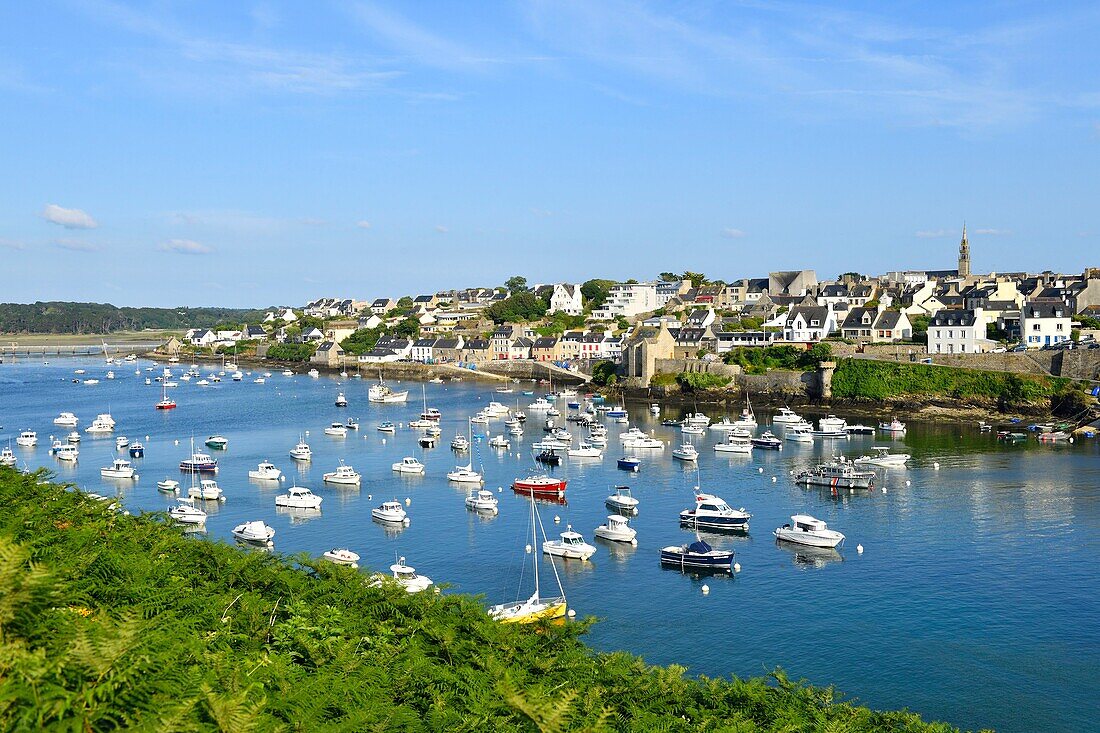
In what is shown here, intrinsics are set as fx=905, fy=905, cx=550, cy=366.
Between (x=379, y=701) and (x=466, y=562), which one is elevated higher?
(x=379, y=701)

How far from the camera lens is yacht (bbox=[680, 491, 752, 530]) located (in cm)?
2503

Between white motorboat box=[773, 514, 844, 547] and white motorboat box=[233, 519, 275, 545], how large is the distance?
44.7 ft

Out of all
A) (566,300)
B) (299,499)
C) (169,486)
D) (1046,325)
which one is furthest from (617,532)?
(566,300)

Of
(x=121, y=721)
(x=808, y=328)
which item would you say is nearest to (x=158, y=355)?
(x=808, y=328)

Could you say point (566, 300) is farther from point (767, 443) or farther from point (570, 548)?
point (570, 548)

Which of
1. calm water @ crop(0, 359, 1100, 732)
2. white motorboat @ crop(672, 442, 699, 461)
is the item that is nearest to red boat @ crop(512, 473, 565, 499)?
calm water @ crop(0, 359, 1100, 732)

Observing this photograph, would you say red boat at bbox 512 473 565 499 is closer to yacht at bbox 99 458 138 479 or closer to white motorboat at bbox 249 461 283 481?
white motorboat at bbox 249 461 283 481

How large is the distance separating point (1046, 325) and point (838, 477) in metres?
27.8

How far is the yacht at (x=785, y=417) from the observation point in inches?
1801

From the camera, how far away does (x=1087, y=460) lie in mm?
33906

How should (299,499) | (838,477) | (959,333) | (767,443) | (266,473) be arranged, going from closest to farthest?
1. (299,499)
2. (838,477)
3. (266,473)
4. (767,443)
5. (959,333)

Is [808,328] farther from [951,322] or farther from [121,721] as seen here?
[121,721]

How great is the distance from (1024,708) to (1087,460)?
918 inches

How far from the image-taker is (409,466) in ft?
113
